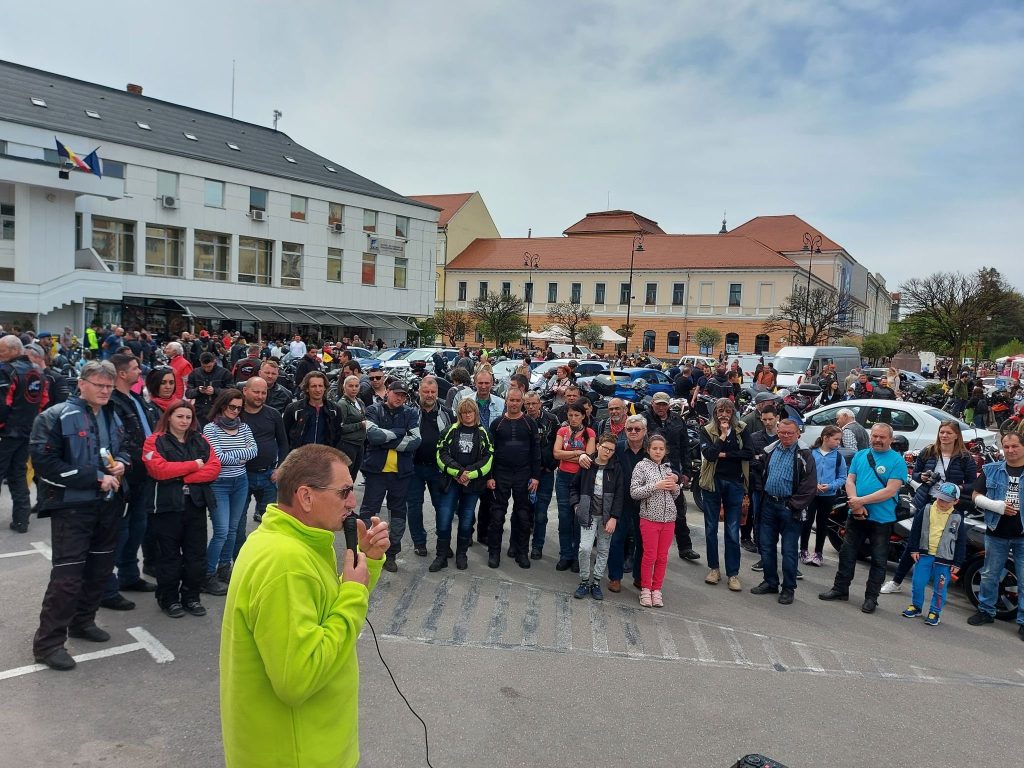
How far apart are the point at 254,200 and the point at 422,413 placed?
37700 mm

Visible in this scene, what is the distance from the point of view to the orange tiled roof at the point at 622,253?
62.1m

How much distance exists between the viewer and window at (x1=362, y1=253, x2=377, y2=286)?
46.7m

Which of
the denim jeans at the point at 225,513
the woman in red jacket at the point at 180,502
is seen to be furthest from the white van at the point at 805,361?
the woman in red jacket at the point at 180,502

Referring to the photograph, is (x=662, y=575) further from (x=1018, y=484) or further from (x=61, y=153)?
(x=61, y=153)

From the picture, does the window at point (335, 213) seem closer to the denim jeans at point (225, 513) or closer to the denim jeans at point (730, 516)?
the denim jeans at point (225, 513)

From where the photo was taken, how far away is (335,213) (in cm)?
4500

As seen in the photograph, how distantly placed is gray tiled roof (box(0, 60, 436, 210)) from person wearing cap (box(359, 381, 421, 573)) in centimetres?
3386

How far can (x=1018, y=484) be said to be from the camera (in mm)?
6426

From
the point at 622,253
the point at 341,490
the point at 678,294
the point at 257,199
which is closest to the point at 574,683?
the point at 341,490

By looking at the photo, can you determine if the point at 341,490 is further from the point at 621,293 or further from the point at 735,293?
the point at 621,293

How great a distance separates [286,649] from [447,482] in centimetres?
550

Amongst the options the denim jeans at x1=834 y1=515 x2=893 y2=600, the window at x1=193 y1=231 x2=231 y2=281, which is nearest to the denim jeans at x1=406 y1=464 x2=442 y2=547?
the denim jeans at x1=834 y1=515 x2=893 y2=600

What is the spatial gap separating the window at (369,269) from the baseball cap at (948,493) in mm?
42914

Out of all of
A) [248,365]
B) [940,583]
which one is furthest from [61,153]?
[940,583]
